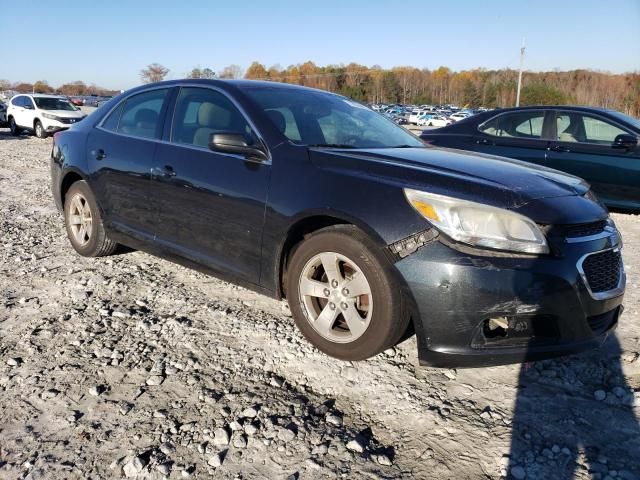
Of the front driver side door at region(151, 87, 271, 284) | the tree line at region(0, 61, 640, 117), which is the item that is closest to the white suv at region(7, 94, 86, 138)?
the front driver side door at region(151, 87, 271, 284)

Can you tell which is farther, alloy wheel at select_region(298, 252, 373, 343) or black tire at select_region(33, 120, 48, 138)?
black tire at select_region(33, 120, 48, 138)

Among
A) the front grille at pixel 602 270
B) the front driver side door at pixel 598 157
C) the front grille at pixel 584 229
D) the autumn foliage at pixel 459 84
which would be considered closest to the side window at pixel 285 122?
the front grille at pixel 584 229

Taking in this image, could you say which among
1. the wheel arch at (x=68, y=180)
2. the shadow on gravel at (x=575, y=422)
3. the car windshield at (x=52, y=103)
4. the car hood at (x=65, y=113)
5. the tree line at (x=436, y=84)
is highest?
the tree line at (x=436, y=84)

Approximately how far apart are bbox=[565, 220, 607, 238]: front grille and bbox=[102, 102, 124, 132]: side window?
350 centimetres

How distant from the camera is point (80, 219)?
4.66 metres

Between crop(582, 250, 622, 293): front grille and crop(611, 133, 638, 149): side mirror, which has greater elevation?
crop(611, 133, 638, 149): side mirror

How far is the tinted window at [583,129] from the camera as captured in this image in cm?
663

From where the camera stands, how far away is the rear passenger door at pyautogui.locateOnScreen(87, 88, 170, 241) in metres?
3.87

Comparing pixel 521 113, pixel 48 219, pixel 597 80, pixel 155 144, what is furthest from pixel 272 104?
pixel 597 80

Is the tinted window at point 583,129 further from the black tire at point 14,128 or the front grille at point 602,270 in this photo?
the black tire at point 14,128

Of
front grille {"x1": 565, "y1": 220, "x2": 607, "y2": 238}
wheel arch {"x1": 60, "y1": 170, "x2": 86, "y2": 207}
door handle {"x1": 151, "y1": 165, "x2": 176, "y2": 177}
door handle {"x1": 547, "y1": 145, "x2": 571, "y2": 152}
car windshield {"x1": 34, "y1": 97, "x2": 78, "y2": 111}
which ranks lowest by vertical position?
wheel arch {"x1": 60, "y1": 170, "x2": 86, "y2": 207}

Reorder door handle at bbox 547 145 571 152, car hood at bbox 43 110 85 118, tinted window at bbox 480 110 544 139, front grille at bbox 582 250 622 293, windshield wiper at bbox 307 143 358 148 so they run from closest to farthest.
Result: front grille at bbox 582 250 622 293
windshield wiper at bbox 307 143 358 148
door handle at bbox 547 145 571 152
tinted window at bbox 480 110 544 139
car hood at bbox 43 110 85 118

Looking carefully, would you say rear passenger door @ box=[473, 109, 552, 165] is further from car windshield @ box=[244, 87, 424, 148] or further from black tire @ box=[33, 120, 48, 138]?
black tire @ box=[33, 120, 48, 138]

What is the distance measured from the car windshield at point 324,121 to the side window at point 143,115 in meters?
0.83
